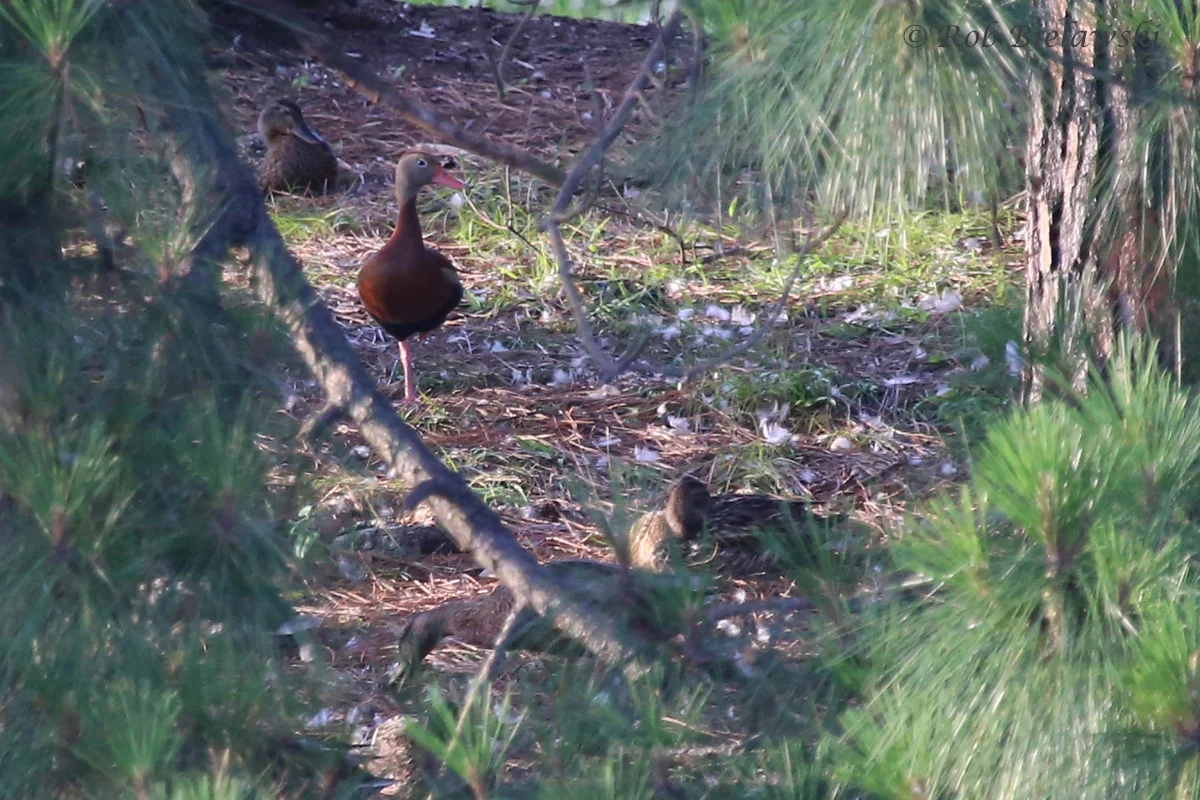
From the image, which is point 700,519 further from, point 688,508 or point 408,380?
point 408,380

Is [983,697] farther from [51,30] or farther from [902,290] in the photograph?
[902,290]

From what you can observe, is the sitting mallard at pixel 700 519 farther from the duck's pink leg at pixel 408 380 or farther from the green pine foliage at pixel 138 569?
the green pine foliage at pixel 138 569

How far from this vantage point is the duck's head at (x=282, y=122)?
5.25m

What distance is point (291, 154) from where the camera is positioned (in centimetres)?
539

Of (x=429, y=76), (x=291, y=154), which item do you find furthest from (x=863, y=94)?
(x=429, y=76)

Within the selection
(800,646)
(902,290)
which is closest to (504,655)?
(800,646)

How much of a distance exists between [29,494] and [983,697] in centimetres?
85

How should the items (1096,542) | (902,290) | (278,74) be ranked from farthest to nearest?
(278,74) < (902,290) < (1096,542)

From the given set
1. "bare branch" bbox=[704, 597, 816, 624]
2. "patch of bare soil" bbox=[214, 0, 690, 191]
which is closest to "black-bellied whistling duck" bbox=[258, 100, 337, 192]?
→ "patch of bare soil" bbox=[214, 0, 690, 191]

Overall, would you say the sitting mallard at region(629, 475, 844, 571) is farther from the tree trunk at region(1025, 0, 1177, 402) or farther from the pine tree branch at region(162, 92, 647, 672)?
the tree trunk at region(1025, 0, 1177, 402)

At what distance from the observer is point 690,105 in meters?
1.64

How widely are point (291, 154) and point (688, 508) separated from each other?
3.05 metres

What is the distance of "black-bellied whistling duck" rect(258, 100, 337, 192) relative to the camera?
527 cm

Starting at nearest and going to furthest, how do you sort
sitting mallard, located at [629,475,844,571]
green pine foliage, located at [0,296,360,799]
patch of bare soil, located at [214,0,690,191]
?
green pine foliage, located at [0,296,360,799] → sitting mallard, located at [629,475,844,571] → patch of bare soil, located at [214,0,690,191]
